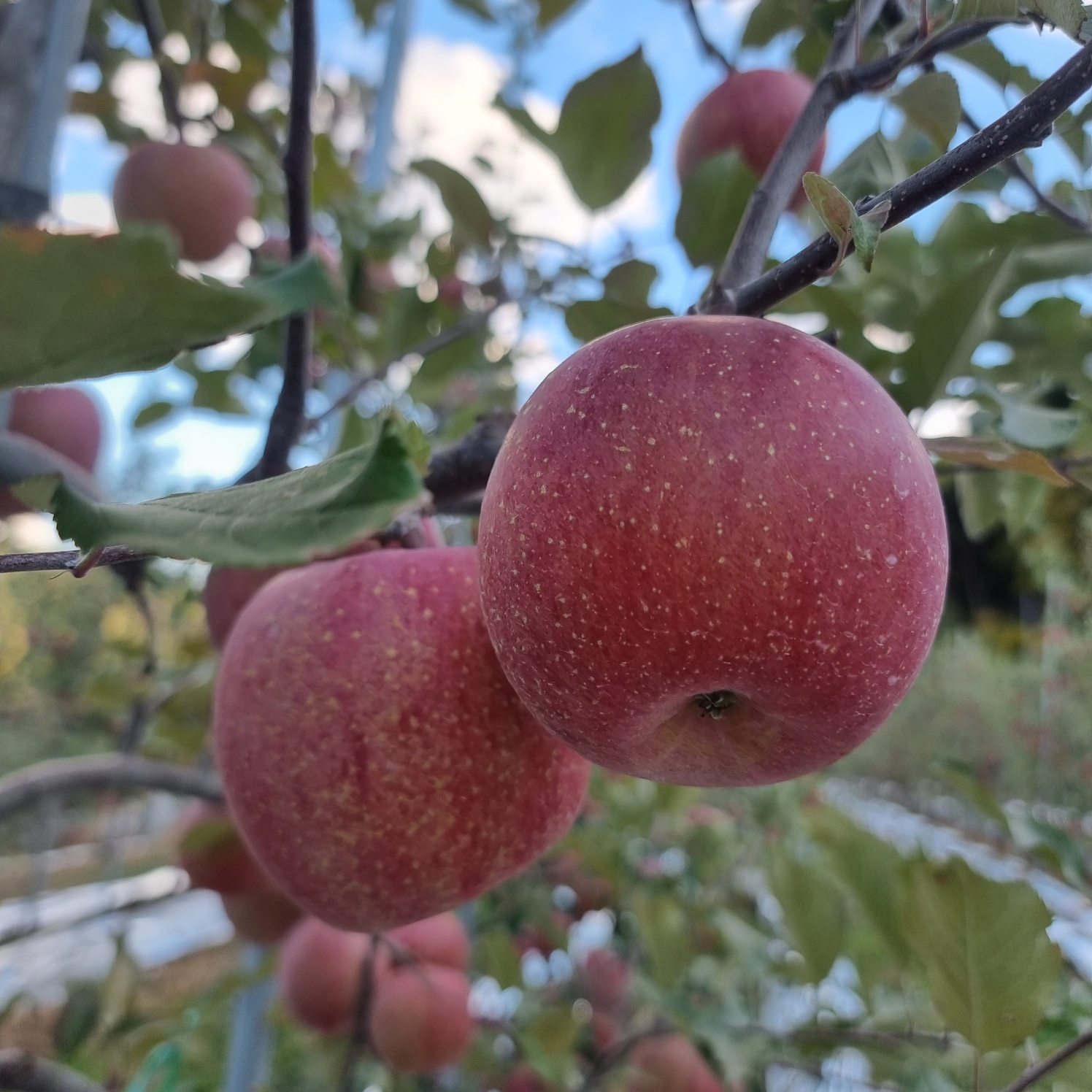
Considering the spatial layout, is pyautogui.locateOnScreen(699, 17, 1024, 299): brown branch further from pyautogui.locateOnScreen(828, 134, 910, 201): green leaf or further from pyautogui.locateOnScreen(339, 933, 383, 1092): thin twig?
pyautogui.locateOnScreen(339, 933, 383, 1092): thin twig

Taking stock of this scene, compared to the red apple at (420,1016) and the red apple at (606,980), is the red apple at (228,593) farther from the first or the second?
the red apple at (606,980)

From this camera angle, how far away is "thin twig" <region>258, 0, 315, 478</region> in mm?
439

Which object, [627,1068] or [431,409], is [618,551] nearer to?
[627,1068]

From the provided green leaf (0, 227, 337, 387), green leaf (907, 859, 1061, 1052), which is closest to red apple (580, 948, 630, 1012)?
green leaf (907, 859, 1061, 1052)

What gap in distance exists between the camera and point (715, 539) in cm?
27

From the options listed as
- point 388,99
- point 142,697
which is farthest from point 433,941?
point 388,99

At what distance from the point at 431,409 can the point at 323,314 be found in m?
0.57

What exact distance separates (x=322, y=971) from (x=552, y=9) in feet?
3.78

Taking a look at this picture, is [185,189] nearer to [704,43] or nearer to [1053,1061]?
[704,43]

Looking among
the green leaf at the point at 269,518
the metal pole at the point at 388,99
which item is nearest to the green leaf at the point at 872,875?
the green leaf at the point at 269,518

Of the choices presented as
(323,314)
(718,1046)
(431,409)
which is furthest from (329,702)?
(431,409)

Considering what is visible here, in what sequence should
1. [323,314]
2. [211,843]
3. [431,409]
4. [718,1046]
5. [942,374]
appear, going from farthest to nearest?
[431,409]
[323,314]
[211,843]
[718,1046]
[942,374]

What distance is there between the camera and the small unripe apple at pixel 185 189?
106 cm

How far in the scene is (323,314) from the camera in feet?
3.38
